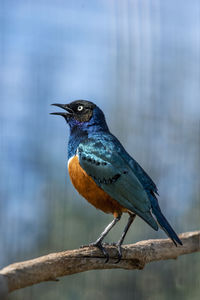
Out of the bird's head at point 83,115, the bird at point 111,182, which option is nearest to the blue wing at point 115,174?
the bird at point 111,182

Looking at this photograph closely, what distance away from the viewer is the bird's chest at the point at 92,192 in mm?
1864

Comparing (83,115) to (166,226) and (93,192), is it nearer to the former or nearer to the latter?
(93,192)

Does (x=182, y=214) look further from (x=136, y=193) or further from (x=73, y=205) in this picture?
(x=136, y=193)

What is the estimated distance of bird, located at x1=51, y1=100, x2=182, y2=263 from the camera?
5.93 ft

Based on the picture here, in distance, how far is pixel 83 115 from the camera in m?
2.09

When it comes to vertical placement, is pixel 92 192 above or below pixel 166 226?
above

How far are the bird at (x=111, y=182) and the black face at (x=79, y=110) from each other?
0.30 feet

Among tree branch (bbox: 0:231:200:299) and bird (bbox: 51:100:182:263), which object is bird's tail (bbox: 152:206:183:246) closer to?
bird (bbox: 51:100:182:263)

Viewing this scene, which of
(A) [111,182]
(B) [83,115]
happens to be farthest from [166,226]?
(B) [83,115]

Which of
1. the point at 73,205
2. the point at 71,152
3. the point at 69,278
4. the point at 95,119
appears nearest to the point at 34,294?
the point at 69,278

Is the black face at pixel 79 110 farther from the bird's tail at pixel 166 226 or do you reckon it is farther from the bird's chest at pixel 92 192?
the bird's tail at pixel 166 226

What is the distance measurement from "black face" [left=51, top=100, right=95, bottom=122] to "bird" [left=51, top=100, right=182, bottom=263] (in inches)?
3.6

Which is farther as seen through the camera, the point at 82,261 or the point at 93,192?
the point at 93,192

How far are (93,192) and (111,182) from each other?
78 mm
